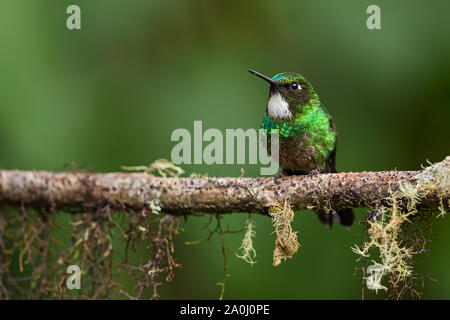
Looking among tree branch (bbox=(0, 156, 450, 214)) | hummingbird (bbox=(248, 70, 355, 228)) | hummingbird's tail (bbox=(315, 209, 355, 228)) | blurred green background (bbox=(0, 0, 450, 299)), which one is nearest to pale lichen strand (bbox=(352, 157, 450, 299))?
tree branch (bbox=(0, 156, 450, 214))

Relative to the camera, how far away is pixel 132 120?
395cm

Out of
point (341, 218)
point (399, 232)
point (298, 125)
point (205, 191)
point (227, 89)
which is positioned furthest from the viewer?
point (227, 89)

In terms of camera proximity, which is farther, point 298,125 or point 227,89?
point 227,89

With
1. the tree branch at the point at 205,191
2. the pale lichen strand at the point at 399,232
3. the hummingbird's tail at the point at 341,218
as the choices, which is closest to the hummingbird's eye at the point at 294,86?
the tree branch at the point at 205,191

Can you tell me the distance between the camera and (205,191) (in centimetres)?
267

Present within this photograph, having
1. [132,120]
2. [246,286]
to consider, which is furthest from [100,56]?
[246,286]

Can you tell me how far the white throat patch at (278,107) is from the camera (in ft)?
9.87

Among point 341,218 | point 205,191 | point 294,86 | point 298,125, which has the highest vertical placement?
point 294,86

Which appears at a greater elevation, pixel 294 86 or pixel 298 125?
pixel 294 86

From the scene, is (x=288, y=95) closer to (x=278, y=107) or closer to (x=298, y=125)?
(x=278, y=107)

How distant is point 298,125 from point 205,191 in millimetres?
681

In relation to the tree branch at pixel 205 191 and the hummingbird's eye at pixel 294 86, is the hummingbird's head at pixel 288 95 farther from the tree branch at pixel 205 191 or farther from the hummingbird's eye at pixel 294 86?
the tree branch at pixel 205 191

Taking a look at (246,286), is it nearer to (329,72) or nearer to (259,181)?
(259,181)

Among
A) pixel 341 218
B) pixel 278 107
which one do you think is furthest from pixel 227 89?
pixel 341 218
